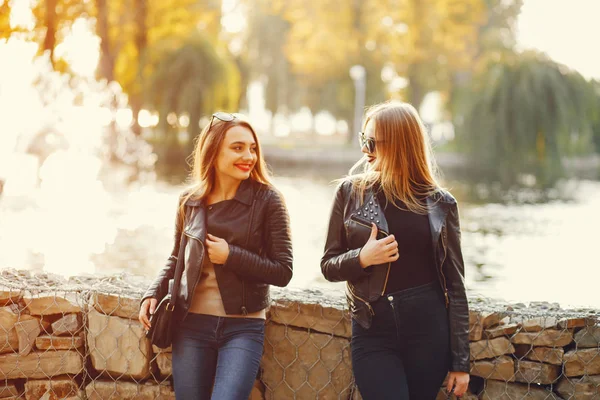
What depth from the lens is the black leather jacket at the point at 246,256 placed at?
2.39 metres

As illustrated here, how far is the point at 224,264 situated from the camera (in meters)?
2.38

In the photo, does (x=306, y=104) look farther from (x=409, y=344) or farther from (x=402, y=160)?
(x=409, y=344)

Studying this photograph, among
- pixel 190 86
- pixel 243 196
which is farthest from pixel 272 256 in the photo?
pixel 190 86

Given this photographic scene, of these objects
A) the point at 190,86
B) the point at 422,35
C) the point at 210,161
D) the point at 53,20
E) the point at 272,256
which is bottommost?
the point at 272,256

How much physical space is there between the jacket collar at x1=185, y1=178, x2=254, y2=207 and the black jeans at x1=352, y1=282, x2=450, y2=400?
23.1 inches

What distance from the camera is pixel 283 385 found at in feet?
9.31

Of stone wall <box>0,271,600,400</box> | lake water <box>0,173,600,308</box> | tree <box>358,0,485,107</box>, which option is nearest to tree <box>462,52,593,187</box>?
lake water <box>0,173,600,308</box>

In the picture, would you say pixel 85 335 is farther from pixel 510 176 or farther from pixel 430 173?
pixel 510 176

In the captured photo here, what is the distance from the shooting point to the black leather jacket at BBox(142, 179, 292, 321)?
239cm

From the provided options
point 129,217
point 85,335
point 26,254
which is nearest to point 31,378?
point 85,335

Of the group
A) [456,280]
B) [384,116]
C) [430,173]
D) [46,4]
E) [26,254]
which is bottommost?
[26,254]

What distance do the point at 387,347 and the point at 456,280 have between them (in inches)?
12.1

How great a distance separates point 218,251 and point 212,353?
0.35 meters

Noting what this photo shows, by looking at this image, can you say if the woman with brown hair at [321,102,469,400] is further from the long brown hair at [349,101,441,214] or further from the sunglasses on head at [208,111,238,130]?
the sunglasses on head at [208,111,238,130]
